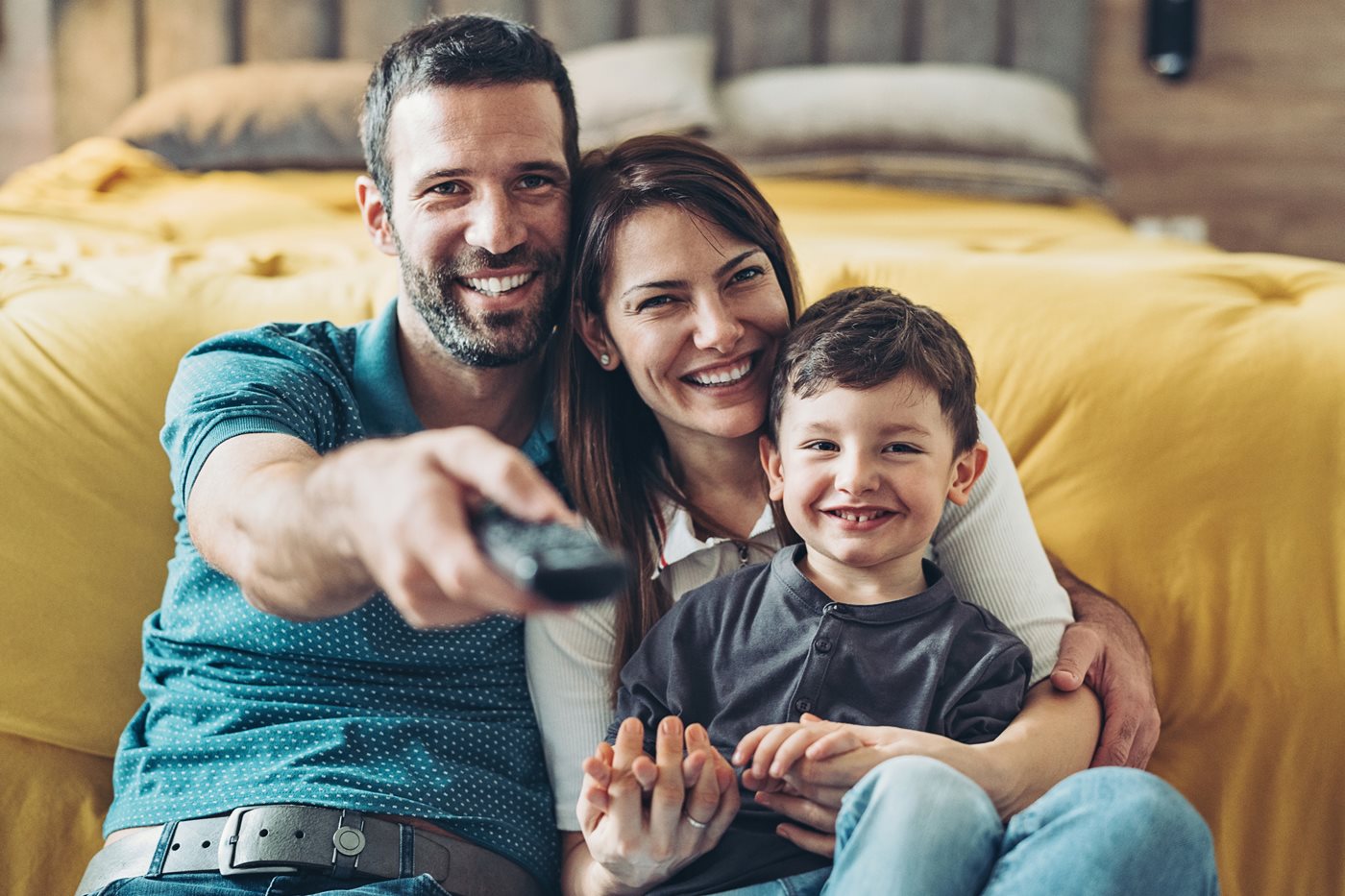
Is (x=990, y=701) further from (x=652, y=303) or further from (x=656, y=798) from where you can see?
(x=652, y=303)

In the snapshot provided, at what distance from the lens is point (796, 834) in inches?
40.3

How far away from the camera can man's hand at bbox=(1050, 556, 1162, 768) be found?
3.68ft

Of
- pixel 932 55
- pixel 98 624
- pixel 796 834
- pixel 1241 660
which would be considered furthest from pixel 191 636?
pixel 932 55

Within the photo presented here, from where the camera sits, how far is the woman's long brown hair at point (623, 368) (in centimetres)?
123

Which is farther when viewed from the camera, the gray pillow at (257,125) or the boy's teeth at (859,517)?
the gray pillow at (257,125)

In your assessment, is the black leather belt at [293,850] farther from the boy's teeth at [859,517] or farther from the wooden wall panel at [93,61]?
the wooden wall panel at [93,61]

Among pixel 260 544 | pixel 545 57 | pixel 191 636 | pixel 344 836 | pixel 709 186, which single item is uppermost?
pixel 545 57

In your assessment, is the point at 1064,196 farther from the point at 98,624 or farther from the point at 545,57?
the point at 98,624

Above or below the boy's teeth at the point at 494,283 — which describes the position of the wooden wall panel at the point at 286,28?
above

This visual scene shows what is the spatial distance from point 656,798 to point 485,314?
0.53m

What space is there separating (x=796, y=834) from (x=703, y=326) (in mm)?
462

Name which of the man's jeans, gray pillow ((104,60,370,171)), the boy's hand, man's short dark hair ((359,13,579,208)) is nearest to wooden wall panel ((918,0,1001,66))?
gray pillow ((104,60,370,171))

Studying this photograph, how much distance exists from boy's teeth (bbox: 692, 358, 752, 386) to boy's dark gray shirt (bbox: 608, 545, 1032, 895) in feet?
0.60

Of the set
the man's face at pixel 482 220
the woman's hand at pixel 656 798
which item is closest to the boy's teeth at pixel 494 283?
the man's face at pixel 482 220
